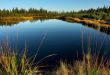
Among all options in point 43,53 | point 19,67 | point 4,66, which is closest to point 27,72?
point 19,67

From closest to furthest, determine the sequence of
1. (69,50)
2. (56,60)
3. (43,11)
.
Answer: (56,60)
(69,50)
(43,11)

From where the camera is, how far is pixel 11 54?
438 cm

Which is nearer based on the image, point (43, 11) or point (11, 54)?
point (11, 54)

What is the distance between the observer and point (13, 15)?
111125 mm

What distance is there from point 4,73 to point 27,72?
0.46 metres

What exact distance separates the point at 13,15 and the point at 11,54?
4305 inches

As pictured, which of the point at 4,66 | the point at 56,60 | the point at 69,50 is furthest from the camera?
the point at 69,50

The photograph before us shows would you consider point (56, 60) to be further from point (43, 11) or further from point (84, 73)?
point (43, 11)

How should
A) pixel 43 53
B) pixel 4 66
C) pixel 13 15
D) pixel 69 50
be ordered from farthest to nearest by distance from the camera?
pixel 13 15
pixel 69 50
pixel 43 53
pixel 4 66

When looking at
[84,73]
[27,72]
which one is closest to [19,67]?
[27,72]

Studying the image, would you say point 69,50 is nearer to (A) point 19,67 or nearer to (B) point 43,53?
(B) point 43,53

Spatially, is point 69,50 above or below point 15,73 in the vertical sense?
below

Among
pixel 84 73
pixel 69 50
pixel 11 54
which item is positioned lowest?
pixel 69 50

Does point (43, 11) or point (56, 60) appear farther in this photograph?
point (43, 11)
